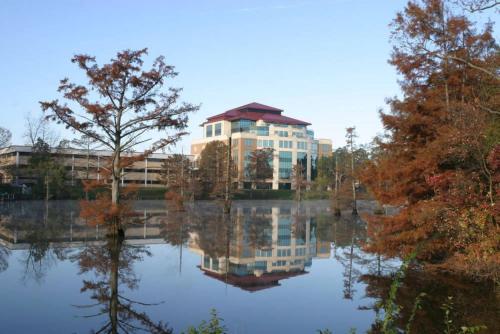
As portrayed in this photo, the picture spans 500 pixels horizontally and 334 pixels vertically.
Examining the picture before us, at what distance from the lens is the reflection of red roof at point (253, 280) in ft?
31.4

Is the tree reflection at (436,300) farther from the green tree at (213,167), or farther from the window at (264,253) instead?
the green tree at (213,167)

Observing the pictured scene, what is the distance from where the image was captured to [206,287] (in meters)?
9.38

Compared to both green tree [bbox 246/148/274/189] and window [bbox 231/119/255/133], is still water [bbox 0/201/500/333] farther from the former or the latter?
window [bbox 231/119/255/133]

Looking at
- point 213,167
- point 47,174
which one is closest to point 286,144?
point 213,167

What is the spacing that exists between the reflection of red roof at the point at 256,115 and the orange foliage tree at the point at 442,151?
2770 inches

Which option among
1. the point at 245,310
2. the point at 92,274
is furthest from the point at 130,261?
the point at 245,310

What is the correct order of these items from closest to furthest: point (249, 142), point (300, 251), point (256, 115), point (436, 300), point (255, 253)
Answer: point (436, 300)
point (255, 253)
point (300, 251)
point (249, 142)
point (256, 115)

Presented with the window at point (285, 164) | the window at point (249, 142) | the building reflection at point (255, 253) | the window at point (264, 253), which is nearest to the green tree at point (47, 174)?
the building reflection at point (255, 253)

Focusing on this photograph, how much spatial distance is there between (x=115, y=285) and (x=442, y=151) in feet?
26.7

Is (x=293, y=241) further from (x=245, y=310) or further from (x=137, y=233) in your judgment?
(x=245, y=310)

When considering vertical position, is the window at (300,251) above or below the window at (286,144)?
below

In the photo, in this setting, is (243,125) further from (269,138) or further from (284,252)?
(284,252)

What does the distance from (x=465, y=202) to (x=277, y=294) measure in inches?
196

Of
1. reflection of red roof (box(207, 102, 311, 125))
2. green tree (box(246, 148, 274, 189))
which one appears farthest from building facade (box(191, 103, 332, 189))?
green tree (box(246, 148, 274, 189))
